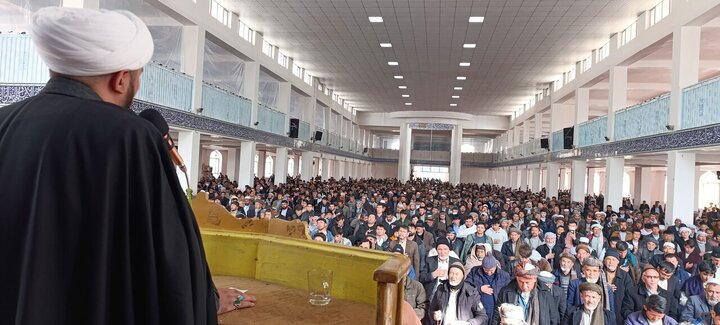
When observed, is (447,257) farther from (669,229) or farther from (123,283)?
(123,283)

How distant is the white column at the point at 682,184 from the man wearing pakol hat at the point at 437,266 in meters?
7.55

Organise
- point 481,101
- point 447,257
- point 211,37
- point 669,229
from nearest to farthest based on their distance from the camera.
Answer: point 447,257 → point 669,229 → point 211,37 → point 481,101

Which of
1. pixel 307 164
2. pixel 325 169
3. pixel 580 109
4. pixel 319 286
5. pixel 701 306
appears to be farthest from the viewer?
pixel 325 169

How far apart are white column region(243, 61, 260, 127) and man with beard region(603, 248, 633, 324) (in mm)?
13572

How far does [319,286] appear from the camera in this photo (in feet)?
6.36

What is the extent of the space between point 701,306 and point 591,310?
157cm

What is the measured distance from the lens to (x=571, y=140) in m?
20.5

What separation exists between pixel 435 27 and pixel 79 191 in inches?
643

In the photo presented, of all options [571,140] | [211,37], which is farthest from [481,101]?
[211,37]

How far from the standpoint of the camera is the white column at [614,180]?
16.6 metres

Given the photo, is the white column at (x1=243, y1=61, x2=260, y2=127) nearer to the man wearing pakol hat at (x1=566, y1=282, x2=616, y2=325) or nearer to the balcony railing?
the balcony railing

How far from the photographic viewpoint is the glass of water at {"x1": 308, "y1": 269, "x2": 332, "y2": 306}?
1.91 meters

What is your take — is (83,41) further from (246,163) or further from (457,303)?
(246,163)

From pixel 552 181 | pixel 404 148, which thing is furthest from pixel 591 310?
pixel 404 148
